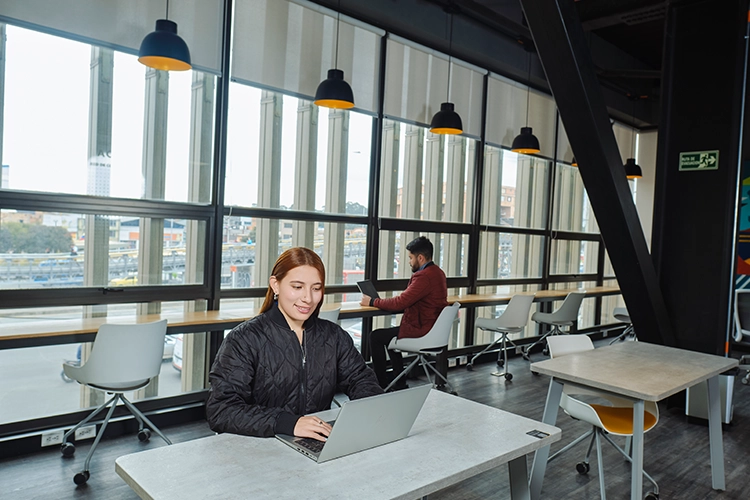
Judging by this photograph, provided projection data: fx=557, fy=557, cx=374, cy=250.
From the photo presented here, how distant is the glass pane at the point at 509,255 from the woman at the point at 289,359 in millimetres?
4979

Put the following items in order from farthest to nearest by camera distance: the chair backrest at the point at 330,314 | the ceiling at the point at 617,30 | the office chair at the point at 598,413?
the ceiling at the point at 617,30, the chair backrest at the point at 330,314, the office chair at the point at 598,413

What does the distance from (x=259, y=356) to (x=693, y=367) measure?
2.64 m

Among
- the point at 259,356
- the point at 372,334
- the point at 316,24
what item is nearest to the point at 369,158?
→ the point at 316,24

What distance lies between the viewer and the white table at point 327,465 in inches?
58.0

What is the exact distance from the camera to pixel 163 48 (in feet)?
11.5

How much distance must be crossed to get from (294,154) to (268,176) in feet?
1.14

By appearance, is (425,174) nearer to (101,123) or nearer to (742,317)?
(101,123)

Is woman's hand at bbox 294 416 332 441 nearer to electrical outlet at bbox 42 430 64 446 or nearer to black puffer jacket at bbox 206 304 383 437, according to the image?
black puffer jacket at bbox 206 304 383 437

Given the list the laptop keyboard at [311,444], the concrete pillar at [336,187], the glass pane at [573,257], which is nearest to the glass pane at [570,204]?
the glass pane at [573,257]

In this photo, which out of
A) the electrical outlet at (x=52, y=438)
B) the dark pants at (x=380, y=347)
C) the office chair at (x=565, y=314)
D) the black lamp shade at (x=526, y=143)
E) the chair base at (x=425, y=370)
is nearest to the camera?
the electrical outlet at (x=52, y=438)

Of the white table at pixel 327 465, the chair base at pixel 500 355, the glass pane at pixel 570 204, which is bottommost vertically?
the chair base at pixel 500 355

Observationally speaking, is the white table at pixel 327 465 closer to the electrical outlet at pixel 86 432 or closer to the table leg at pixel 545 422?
the table leg at pixel 545 422

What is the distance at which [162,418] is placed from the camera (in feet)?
13.7

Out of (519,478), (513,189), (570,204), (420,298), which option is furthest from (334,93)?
(570,204)
